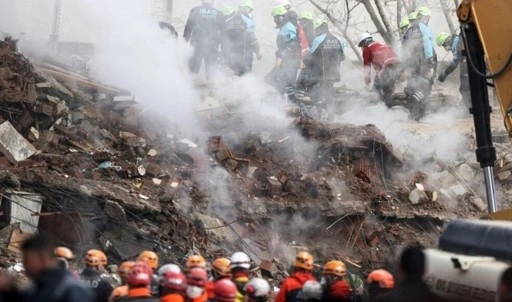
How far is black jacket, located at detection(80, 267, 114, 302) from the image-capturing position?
888cm

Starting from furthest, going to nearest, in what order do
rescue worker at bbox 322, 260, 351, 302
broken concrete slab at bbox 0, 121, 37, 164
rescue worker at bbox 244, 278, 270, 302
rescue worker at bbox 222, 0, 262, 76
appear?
rescue worker at bbox 222, 0, 262, 76 < broken concrete slab at bbox 0, 121, 37, 164 < rescue worker at bbox 244, 278, 270, 302 < rescue worker at bbox 322, 260, 351, 302

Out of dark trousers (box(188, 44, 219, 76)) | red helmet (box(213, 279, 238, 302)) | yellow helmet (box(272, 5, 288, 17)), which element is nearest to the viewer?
red helmet (box(213, 279, 238, 302))

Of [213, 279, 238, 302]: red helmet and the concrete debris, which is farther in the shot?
the concrete debris

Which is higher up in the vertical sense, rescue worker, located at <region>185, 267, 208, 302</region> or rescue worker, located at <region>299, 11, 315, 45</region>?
rescue worker, located at <region>299, 11, 315, 45</region>

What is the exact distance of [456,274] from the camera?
7.45 metres

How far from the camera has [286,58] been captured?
774 inches

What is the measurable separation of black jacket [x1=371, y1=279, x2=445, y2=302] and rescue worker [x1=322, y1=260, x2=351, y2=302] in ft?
3.20

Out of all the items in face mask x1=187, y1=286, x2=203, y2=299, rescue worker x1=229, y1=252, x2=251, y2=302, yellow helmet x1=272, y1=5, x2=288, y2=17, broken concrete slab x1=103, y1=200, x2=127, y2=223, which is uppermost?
yellow helmet x1=272, y1=5, x2=288, y2=17

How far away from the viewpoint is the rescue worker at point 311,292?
8.48 m

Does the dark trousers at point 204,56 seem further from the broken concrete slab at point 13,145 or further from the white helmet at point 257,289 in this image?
the white helmet at point 257,289

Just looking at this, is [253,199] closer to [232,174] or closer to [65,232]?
[232,174]

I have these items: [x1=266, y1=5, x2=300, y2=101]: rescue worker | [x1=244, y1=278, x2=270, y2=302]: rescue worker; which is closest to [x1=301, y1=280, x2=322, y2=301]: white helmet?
[x1=244, y1=278, x2=270, y2=302]: rescue worker

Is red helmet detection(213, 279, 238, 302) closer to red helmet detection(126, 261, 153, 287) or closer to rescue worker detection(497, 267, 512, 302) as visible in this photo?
red helmet detection(126, 261, 153, 287)

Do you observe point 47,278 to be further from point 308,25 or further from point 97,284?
point 308,25
